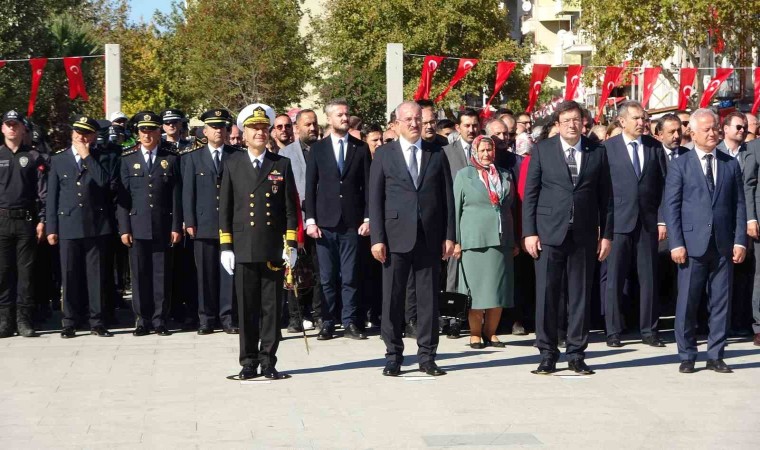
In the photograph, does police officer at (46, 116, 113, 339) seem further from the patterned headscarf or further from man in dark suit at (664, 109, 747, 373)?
man in dark suit at (664, 109, 747, 373)

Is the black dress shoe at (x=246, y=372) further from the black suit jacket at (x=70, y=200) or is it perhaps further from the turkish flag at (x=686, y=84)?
the turkish flag at (x=686, y=84)

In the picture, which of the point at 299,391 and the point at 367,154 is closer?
the point at 299,391

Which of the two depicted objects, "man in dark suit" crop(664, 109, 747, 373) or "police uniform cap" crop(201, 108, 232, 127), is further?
"police uniform cap" crop(201, 108, 232, 127)

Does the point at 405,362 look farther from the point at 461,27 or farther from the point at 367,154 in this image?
the point at 461,27

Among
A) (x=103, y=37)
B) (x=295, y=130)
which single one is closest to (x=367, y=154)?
(x=295, y=130)

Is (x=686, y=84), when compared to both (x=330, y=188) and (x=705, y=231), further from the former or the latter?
(x=705, y=231)

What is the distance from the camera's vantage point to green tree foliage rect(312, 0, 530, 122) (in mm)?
57250

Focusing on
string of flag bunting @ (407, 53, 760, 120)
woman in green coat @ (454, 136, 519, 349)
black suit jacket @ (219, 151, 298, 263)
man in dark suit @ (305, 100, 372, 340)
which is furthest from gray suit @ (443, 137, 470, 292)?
string of flag bunting @ (407, 53, 760, 120)

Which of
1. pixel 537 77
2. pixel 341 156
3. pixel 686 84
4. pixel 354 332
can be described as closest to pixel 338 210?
pixel 341 156

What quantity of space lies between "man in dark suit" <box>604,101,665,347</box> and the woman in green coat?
1056 mm

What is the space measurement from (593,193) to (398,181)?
1.63 m

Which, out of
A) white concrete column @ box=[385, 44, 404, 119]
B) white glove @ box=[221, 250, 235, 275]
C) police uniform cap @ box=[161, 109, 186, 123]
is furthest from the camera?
white concrete column @ box=[385, 44, 404, 119]

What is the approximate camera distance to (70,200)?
44.4ft

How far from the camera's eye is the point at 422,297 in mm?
10977
